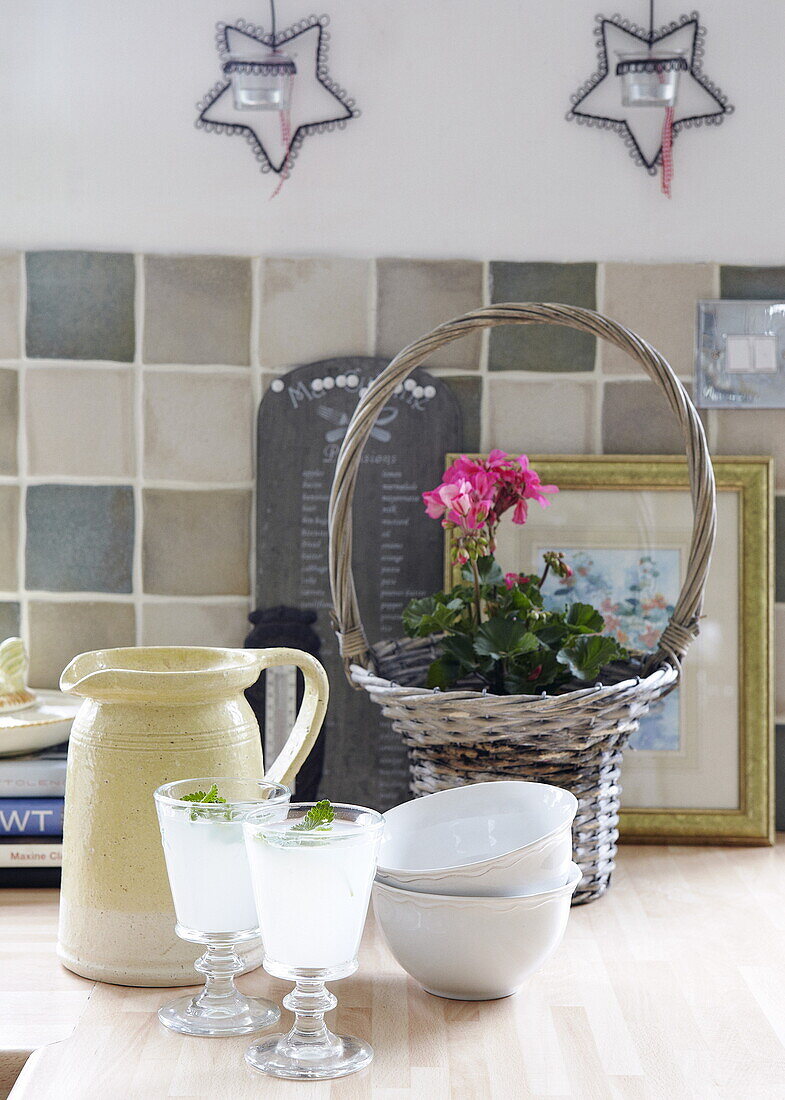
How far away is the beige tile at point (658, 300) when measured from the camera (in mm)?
1194

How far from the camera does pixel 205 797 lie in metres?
0.71

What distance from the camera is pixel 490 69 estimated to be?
1189 millimetres

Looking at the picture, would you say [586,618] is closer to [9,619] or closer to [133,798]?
[133,798]

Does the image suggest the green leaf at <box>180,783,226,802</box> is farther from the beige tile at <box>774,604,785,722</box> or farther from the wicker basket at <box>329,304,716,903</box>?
the beige tile at <box>774,604,785,722</box>

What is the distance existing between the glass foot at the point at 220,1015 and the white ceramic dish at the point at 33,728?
358 mm

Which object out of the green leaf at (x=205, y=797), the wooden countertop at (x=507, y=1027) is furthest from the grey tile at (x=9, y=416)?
the green leaf at (x=205, y=797)

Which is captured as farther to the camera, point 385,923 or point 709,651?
point 709,651

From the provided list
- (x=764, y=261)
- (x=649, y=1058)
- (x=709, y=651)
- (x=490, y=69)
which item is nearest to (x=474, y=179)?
(x=490, y=69)

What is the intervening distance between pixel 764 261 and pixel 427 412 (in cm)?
43

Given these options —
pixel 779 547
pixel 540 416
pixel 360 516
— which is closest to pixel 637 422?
pixel 540 416

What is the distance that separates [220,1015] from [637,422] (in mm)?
783

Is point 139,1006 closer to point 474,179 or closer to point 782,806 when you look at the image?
point 782,806

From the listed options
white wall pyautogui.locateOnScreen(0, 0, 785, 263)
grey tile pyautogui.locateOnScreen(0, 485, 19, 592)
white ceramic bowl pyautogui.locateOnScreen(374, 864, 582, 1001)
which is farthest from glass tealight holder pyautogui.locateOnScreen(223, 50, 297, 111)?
white ceramic bowl pyautogui.locateOnScreen(374, 864, 582, 1001)

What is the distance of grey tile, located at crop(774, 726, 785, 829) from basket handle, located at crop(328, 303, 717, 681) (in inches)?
11.9
